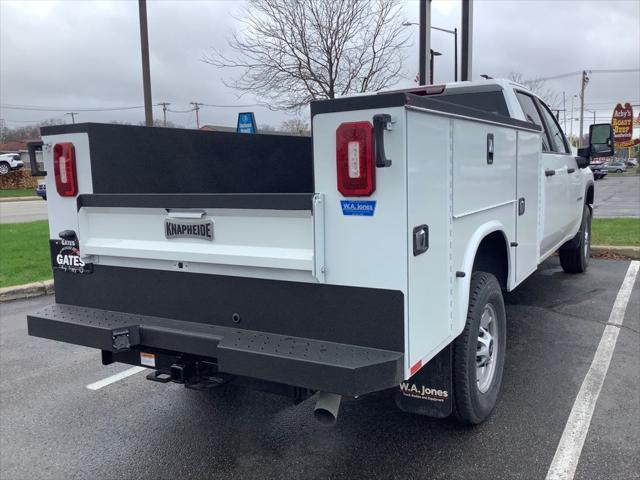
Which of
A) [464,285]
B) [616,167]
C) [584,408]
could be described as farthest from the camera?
[616,167]

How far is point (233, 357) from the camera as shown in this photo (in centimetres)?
267

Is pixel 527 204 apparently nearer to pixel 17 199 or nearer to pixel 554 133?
pixel 554 133

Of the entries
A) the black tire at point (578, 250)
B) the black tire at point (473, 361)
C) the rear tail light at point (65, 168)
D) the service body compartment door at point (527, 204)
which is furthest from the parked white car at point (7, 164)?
the black tire at point (473, 361)

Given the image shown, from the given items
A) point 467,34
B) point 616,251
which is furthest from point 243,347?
point 467,34

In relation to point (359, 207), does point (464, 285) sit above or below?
below

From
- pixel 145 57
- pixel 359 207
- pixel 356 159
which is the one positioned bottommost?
pixel 359 207

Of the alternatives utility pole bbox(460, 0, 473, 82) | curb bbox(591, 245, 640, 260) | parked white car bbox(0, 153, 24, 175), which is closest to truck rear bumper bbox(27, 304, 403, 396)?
curb bbox(591, 245, 640, 260)

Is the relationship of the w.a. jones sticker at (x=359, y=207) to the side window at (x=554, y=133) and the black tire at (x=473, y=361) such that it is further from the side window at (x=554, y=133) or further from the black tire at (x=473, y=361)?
the side window at (x=554, y=133)

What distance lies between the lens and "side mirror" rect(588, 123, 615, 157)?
255 inches

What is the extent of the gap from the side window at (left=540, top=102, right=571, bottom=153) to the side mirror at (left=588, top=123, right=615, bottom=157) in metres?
0.49

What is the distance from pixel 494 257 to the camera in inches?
158

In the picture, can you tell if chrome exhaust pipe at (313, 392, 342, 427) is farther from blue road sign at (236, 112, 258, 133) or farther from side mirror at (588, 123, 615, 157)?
blue road sign at (236, 112, 258, 133)

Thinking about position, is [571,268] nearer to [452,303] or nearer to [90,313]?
[452,303]

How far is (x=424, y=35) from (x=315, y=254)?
11.1 m
